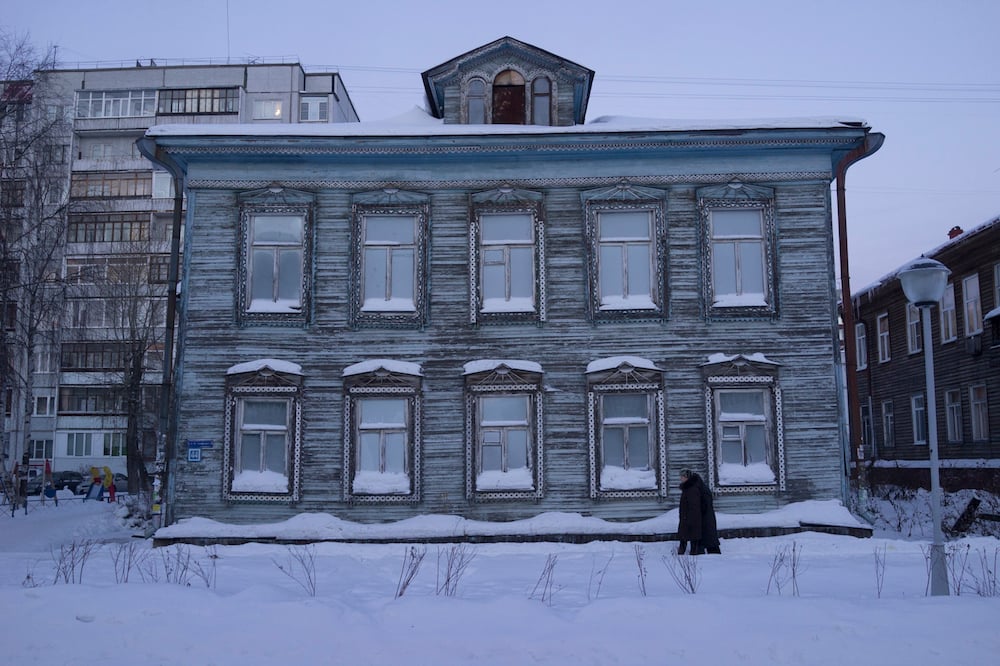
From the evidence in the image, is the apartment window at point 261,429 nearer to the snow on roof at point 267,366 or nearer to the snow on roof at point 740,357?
the snow on roof at point 267,366

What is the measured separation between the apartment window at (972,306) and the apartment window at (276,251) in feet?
70.4

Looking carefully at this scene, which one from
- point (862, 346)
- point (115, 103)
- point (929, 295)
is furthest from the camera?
point (115, 103)

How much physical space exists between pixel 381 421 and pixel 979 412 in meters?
20.8

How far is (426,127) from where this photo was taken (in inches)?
703

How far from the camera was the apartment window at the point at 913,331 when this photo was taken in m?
32.2

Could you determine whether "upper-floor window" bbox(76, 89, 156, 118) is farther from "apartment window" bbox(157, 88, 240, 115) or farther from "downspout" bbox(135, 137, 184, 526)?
"downspout" bbox(135, 137, 184, 526)

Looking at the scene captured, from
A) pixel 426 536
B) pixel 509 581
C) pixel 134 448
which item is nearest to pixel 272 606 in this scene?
pixel 509 581

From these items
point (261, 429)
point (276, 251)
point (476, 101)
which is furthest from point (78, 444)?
point (476, 101)

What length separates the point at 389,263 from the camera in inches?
699

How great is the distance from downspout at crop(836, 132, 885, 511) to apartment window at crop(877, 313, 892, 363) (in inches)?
728

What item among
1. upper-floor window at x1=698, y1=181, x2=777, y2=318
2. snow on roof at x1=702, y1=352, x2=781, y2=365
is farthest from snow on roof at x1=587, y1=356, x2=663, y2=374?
upper-floor window at x1=698, y1=181, x2=777, y2=318

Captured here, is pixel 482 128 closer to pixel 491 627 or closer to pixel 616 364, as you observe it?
pixel 616 364

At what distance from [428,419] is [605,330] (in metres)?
3.96

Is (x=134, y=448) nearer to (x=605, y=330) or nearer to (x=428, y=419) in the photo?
(x=428, y=419)
